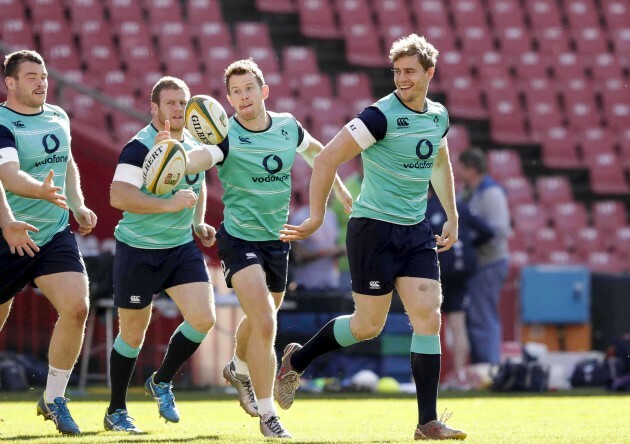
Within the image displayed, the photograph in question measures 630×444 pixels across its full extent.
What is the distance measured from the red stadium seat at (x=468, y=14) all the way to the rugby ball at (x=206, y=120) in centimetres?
1410

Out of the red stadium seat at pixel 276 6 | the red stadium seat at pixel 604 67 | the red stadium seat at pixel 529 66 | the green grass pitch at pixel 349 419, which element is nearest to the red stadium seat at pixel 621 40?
the red stadium seat at pixel 604 67

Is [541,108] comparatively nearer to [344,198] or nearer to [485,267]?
[485,267]

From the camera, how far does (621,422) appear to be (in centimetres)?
816

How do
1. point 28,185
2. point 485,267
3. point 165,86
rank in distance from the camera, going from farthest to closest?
point 485,267, point 165,86, point 28,185

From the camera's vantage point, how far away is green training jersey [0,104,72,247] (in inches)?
294

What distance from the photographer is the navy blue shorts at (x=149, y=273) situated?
26.0ft

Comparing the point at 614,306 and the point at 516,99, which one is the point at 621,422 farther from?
the point at 516,99

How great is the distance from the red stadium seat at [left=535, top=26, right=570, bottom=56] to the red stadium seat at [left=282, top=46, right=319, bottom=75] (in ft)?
12.5

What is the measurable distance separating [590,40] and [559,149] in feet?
7.56

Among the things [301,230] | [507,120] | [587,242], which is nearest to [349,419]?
[301,230]

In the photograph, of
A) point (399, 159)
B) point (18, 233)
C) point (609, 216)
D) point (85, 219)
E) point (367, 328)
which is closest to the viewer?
point (18, 233)

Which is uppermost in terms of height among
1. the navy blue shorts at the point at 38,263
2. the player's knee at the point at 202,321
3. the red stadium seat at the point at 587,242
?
the navy blue shorts at the point at 38,263

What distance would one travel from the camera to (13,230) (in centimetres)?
677

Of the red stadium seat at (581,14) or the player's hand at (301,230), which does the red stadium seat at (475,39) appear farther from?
the player's hand at (301,230)
